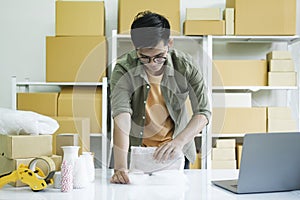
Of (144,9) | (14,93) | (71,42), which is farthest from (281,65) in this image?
(14,93)

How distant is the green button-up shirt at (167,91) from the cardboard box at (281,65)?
138 centimetres

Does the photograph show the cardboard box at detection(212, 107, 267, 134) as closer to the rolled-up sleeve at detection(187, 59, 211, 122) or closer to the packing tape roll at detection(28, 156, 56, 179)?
the rolled-up sleeve at detection(187, 59, 211, 122)

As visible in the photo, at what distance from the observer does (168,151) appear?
1393 mm

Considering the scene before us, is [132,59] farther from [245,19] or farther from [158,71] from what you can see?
[245,19]

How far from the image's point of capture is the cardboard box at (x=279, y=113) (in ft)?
9.09

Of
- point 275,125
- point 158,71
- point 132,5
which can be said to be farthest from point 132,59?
point 275,125

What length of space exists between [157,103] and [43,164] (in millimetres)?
445

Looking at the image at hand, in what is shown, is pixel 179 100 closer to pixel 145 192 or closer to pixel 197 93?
pixel 197 93

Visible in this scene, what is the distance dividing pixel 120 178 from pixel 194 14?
A: 5.47 ft

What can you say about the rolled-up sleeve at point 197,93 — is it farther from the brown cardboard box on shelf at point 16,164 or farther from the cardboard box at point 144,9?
the cardboard box at point 144,9

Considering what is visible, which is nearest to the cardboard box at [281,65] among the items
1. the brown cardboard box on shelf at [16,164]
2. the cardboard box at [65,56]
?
the cardboard box at [65,56]

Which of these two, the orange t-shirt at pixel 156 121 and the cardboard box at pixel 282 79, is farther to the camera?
the cardboard box at pixel 282 79

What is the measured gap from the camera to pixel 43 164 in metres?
1.34

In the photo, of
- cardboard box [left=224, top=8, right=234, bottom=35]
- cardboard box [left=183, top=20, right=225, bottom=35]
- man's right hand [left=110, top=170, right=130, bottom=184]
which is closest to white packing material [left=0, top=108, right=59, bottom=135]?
man's right hand [left=110, top=170, right=130, bottom=184]
